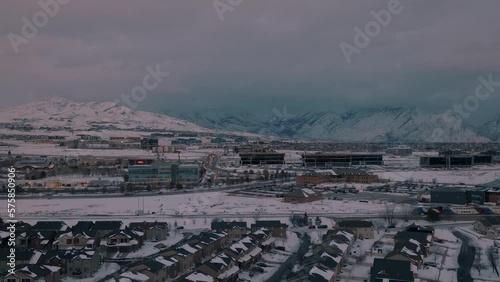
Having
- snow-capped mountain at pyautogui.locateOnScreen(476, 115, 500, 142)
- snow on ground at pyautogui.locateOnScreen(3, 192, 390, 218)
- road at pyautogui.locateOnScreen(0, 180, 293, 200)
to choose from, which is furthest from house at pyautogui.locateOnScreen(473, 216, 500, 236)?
snow-capped mountain at pyautogui.locateOnScreen(476, 115, 500, 142)

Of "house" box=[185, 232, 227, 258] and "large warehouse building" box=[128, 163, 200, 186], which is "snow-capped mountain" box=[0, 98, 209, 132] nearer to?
"large warehouse building" box=[128, 163, 200, 186]

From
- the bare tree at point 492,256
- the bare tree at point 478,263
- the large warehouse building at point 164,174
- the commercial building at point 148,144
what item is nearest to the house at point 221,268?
the bare tree at point 478,263

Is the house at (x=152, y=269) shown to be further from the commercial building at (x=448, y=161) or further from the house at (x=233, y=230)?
the commercial building at (x=448, y=161)

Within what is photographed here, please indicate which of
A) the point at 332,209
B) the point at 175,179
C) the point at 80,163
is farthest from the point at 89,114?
the point at 332,209

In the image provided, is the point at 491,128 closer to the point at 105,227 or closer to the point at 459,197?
the point at 459,197

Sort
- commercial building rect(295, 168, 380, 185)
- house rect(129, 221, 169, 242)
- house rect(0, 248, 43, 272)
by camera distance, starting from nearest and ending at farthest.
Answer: house rect(0, 248, 43, 272)
house rect(129, 221, 169, 242)
commercial building rect(295, 168, 380, 185)
